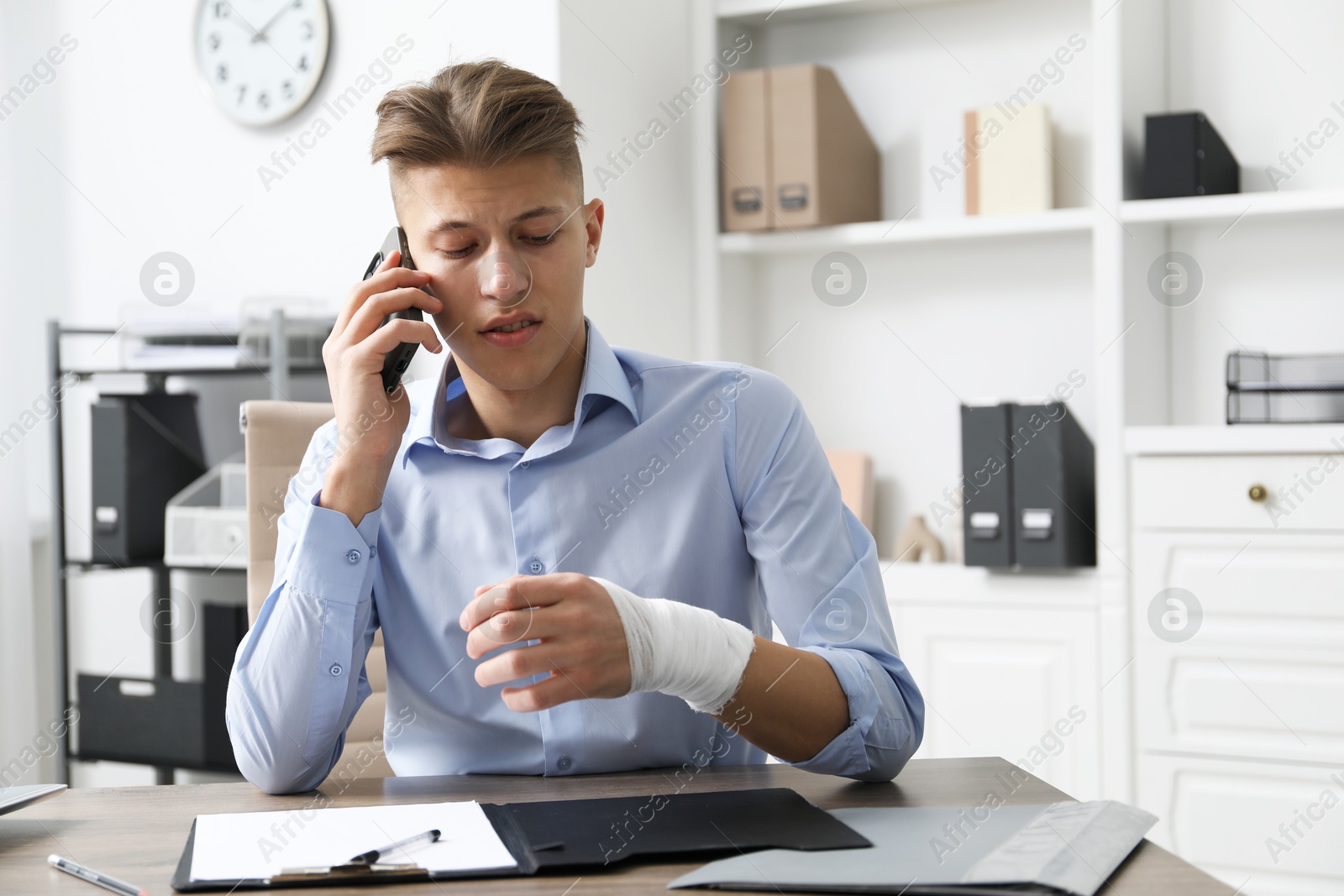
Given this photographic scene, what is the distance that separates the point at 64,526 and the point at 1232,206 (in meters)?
2.53

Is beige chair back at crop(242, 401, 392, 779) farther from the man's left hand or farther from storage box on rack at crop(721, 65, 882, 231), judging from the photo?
storage box on rack at crop(721, 65, 882, 231)

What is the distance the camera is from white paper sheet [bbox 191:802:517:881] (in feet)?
2.69

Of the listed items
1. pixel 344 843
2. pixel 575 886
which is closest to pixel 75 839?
pixel 344 843

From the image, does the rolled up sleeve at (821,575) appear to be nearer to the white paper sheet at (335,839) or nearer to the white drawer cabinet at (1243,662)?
the white paper sheet at (335,839)

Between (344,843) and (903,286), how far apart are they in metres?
2.17

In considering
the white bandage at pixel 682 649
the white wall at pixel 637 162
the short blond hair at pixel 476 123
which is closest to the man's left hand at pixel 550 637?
the white bandage at pixel 682 649

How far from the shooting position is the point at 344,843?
2.83ft

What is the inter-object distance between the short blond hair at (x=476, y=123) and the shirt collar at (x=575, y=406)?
19 cm

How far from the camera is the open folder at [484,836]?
0.81 m

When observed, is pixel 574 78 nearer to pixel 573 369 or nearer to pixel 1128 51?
pixel 1128 51

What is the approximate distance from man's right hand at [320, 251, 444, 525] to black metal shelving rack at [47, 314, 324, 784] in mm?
1419

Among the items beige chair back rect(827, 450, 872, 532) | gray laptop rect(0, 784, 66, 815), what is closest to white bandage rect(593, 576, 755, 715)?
gray laptop rect(0, 784, 66, 815)

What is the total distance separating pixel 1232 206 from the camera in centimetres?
233

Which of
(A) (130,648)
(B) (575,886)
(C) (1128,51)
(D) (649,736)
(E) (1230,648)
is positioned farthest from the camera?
(A) (130,648)
